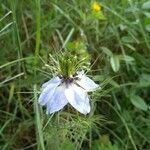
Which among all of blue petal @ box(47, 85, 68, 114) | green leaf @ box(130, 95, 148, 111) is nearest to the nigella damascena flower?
blue petal @ box(47, 85, 68, 114)

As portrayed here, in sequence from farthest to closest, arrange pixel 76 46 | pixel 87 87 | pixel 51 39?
pixel 51 39
pixel 76 46
pixel 87 87

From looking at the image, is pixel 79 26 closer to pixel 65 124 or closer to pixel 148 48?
pixel 148 48

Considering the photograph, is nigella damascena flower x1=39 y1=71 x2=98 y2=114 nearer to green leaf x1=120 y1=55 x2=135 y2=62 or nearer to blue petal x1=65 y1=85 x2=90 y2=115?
blue petal x1=65 y1=85 x2=90 y2=115

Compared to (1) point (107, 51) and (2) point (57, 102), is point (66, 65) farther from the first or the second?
(1) point (107, 51)

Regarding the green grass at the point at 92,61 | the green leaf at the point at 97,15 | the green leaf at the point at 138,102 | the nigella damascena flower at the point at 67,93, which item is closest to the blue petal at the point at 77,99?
the nigella damascena flower at the point at 67,93

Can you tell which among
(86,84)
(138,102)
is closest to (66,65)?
(86,84)

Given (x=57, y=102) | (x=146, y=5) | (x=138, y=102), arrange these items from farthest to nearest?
(x=146, y=5) → (x=138, y=102) → (x=57, y=102)

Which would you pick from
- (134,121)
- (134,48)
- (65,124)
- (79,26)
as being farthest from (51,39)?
(65,124)
